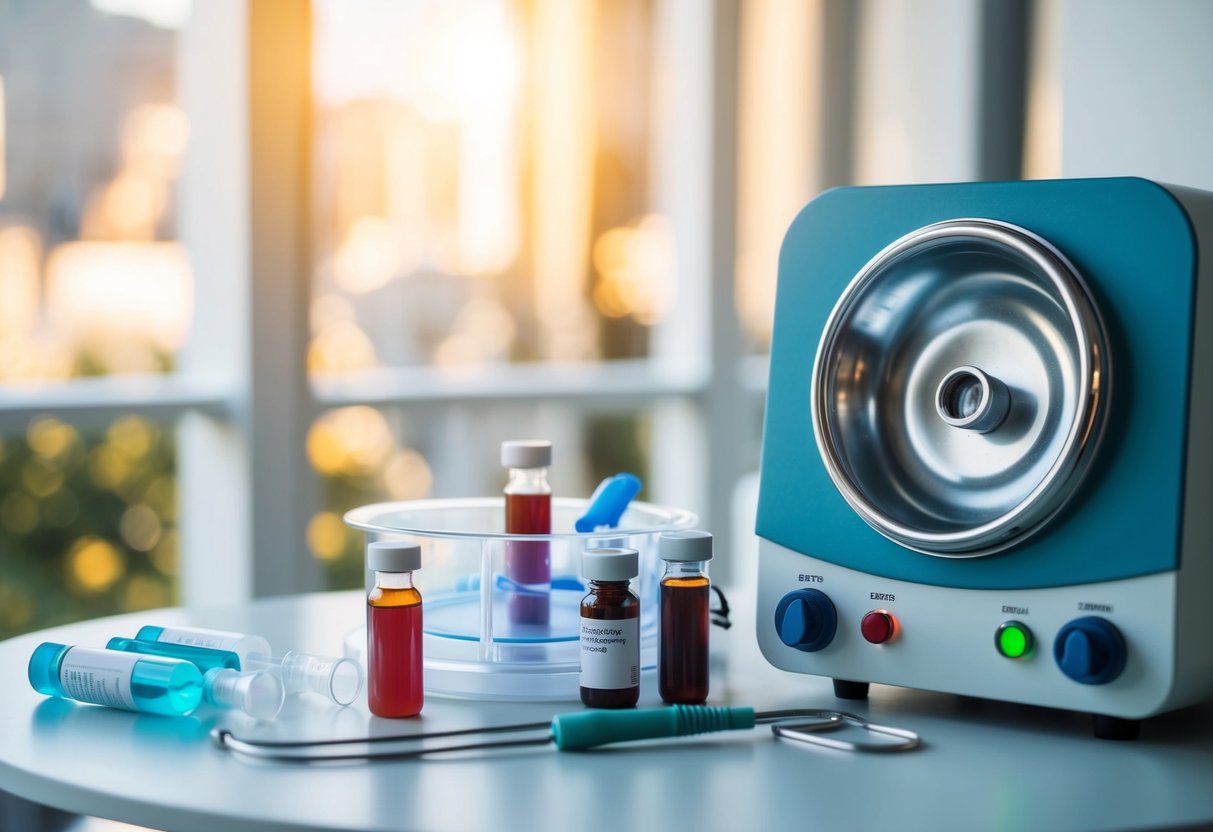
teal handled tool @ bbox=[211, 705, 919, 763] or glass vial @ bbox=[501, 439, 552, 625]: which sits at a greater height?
glass vial @ bbox=[501, 439, 552, 625]

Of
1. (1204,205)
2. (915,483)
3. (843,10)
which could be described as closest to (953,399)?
(915,483)

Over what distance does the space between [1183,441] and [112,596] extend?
93.2 inches

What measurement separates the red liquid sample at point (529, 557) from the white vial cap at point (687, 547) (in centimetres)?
A: 15

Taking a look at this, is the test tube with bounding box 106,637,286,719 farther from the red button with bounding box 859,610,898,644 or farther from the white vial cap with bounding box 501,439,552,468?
the red button with bounding box 859,610,898,644

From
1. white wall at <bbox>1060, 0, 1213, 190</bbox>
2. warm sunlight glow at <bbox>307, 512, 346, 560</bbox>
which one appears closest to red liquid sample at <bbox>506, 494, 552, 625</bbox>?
white wall at <bbox>1060, 0, 1213, 190</bbox>

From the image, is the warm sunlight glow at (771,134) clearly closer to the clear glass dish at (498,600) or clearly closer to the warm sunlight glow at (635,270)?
the warm sunlight glow at (635,270)

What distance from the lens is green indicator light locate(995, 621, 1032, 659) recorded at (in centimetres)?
87

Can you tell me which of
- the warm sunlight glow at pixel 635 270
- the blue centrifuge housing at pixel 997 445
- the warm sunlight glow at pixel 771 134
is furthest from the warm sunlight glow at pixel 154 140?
the blue centrifuge housing at pixel 997 445

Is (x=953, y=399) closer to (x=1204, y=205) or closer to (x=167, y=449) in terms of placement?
(x=1204, y=205)

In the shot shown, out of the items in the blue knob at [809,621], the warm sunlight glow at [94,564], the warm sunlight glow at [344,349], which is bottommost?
the warm sunlight glow at [94,564]

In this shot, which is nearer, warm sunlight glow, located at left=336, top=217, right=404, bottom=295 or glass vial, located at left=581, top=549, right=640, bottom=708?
glass vial, located at left=581, top=549, right=640, bottom=708

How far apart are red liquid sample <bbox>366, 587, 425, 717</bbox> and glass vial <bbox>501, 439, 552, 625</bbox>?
5.4 inches

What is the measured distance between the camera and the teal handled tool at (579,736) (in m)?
0.82

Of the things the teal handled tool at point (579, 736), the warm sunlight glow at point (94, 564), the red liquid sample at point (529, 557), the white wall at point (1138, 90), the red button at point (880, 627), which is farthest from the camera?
the warm sunlight glow at point (94, 564)
